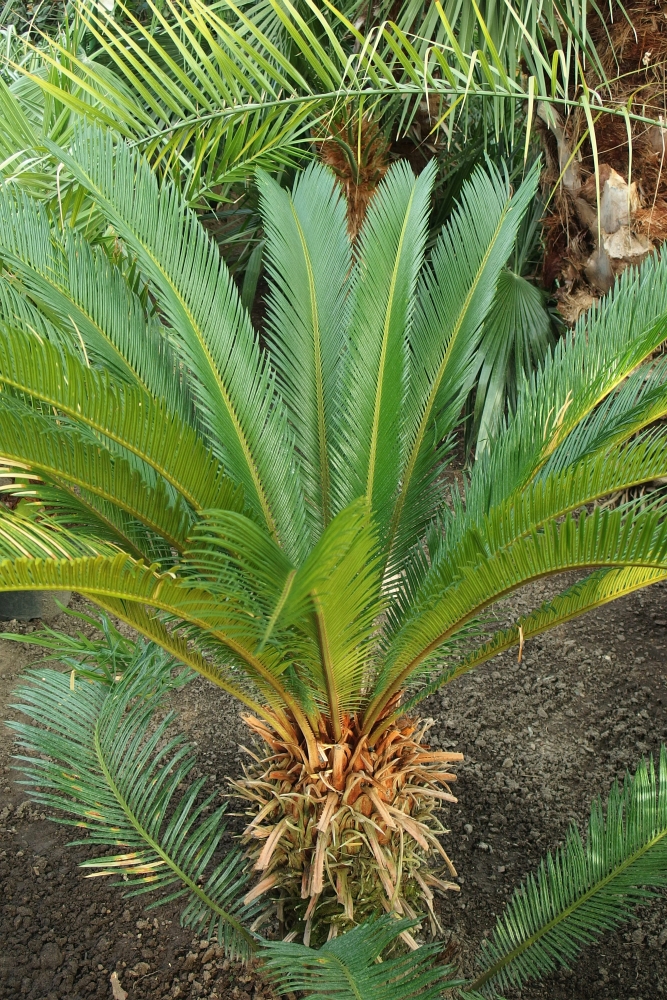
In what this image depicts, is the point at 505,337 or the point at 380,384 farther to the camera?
the point at 505,337

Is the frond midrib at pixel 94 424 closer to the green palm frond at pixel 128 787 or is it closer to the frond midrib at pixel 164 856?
the green palm frond at pixel 128 787

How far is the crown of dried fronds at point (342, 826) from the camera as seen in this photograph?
1.81 meters

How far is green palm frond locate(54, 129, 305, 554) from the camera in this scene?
1797 millimetres

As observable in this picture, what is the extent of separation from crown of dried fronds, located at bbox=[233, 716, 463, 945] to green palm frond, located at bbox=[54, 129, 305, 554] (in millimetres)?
516

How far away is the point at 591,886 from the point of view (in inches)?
69.6

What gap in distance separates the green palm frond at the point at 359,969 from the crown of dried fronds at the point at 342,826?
0.90 feet

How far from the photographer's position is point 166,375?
1973mm

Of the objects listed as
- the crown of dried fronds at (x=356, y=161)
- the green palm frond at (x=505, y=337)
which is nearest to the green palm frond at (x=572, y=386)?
the green palm frond at (x=505, y=337)

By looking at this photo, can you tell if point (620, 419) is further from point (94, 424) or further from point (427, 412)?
point (94, 424)

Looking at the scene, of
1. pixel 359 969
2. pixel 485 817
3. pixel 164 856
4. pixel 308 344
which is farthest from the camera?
pixel 485 817

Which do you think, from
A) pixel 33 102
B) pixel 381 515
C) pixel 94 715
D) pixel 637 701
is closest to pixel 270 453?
pixel 381 515

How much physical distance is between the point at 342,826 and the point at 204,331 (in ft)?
3.83

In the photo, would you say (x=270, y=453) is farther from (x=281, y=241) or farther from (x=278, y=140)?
(x=278, y=140)

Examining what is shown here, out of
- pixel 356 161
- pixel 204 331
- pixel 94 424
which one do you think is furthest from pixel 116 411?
pixel 356 161
